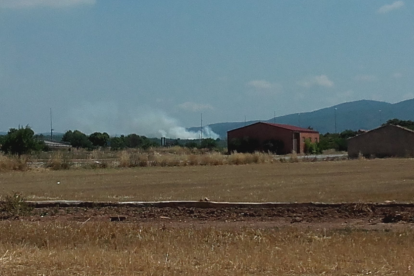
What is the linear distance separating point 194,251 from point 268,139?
89.1m

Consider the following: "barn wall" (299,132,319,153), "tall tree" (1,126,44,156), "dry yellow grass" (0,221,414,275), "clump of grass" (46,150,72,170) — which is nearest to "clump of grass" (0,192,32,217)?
"dry yellow grass" (0,221,414,275)

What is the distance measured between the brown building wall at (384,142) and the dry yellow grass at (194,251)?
66.9 metres

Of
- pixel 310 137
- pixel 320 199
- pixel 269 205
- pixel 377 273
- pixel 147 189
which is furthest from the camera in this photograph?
pixel 310 137

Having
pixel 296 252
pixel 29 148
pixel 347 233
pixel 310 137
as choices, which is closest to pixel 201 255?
pixel 296 252

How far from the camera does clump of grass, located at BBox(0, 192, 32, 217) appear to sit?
16.7 m

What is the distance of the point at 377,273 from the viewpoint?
9195 millimetres

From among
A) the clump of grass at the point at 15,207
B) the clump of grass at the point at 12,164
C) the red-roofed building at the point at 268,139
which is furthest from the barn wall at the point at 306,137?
the clump of grass at the point at 15,207

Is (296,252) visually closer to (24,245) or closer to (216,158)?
(24,245)

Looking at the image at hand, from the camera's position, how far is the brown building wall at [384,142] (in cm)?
7794

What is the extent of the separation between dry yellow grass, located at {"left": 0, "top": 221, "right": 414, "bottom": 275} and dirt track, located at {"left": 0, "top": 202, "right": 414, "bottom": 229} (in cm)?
124

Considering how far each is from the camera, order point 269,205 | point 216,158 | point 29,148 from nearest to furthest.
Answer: point 269,205
point 216,158
point 29,148

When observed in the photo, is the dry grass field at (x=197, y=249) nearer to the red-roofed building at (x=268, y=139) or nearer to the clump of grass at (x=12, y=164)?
the clump of grass at (x=12, y=164)

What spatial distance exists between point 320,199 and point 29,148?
49214 mm

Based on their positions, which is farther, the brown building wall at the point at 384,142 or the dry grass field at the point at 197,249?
the brown building wall at the point at 384,142
